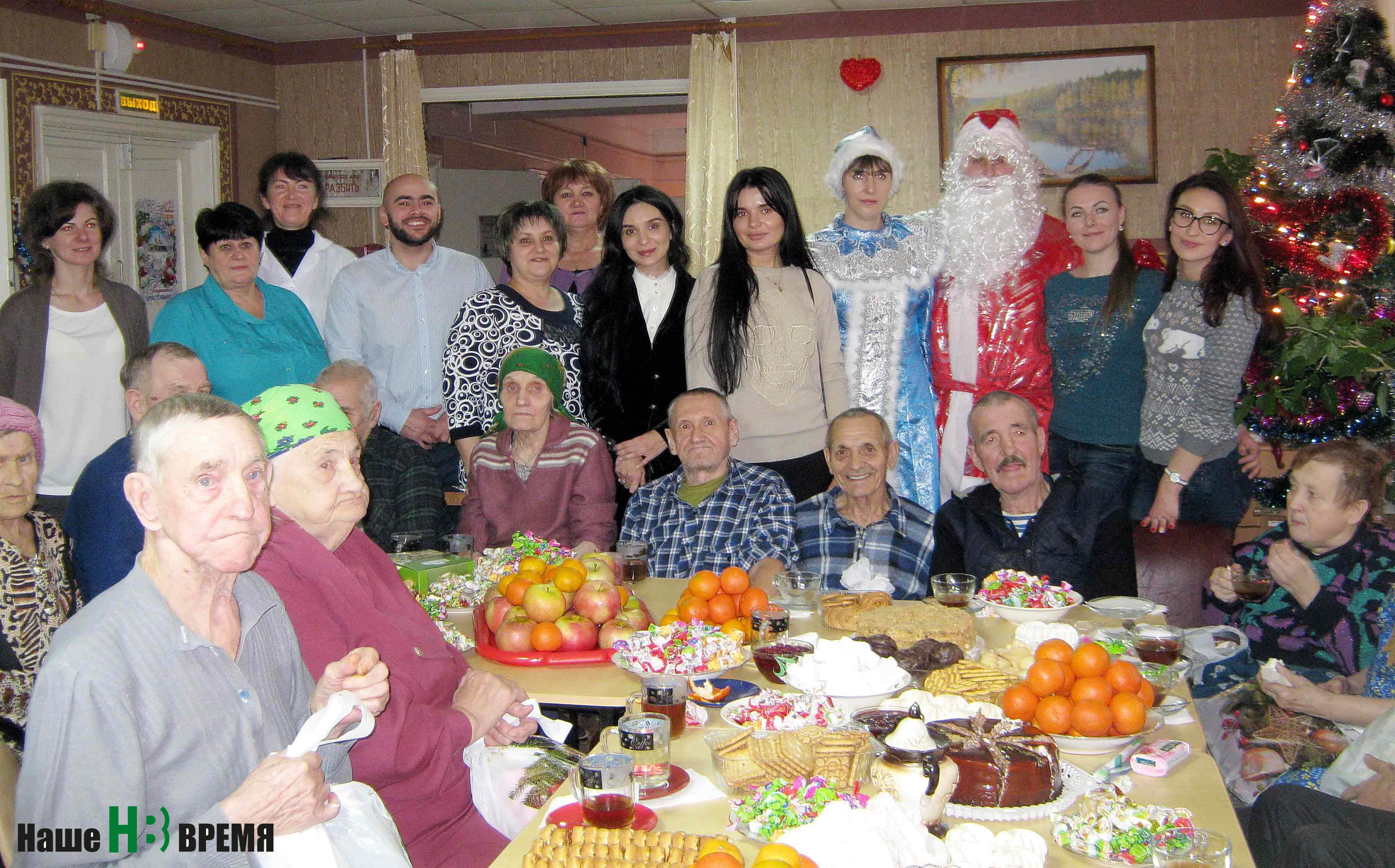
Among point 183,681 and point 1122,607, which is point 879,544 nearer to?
point 1122,607

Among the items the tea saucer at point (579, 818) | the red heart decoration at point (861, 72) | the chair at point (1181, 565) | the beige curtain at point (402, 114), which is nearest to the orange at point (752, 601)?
the tea saucer at point (579, 818)

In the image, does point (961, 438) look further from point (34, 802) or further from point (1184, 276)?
point (34, 802)

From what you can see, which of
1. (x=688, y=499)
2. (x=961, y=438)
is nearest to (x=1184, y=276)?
(x=961, y=438)

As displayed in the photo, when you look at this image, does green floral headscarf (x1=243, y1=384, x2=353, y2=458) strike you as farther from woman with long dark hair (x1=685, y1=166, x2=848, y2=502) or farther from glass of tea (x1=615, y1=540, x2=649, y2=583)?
woman with long dark hair (x1=685, y1=166, x2=848, y2=502)

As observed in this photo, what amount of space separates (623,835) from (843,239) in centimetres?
309

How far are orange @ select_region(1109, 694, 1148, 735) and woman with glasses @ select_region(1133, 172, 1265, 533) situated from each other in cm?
179

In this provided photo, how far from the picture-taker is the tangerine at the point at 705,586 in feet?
9.21

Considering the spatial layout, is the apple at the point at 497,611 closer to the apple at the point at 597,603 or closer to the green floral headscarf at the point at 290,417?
the apple at the point at 597,603

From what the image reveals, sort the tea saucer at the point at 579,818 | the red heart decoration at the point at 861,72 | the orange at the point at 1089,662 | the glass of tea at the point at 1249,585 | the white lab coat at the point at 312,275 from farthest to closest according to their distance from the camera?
the red heart decoration at the point at 861,72 < the white lab coat at the point at 312,275 < the glass of tea at the point at 1249,585 < the orange at the point at 1089,662 < the tea saucer at the point at 579,818

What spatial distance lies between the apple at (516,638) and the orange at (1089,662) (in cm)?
122

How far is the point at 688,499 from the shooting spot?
3.76 m

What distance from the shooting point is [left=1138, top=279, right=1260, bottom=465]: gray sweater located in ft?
12.5

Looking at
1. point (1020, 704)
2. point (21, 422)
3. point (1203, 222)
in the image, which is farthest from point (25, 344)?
point (1203, 222)

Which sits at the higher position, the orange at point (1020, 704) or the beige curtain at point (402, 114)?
the beige curtain at point (402, 114)
